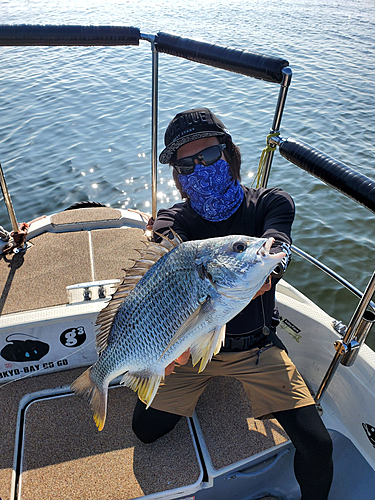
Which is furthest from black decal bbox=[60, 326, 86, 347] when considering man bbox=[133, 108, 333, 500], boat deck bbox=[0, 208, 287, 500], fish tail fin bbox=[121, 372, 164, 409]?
fish tail fin bbox=[121, 372, 164, 409]

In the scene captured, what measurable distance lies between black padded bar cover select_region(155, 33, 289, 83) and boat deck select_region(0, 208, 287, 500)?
1.83m

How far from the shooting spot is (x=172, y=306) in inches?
68.0

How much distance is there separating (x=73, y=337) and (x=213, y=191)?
1.55m

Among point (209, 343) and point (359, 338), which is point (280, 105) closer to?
point (359, 338)

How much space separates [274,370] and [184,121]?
1668 mm

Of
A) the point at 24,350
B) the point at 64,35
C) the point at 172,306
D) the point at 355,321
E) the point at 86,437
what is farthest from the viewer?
the point at 24,350

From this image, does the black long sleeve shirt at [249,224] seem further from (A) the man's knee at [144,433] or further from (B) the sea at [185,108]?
(B) the sea at [185,108]

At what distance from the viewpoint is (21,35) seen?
264 cm

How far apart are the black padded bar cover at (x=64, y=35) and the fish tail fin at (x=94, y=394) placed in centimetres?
230

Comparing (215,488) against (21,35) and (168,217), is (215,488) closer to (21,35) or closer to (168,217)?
(168,217)

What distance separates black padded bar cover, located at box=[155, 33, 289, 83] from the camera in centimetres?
232

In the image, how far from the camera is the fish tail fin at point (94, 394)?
6.37ft

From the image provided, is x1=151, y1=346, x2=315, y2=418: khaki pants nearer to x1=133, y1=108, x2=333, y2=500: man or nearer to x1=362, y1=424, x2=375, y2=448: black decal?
x1=133, y1=108, x2=333, y2=500: man

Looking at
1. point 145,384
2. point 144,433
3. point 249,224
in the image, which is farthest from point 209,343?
point 144,433
